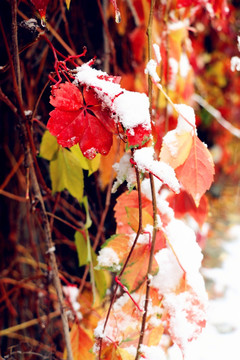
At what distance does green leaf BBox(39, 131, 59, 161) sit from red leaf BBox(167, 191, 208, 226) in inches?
11.0

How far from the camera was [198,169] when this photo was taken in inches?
21.1

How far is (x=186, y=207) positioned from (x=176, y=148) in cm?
26

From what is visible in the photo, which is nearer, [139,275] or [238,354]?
[139,275]

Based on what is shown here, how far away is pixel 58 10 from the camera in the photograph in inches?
30.9

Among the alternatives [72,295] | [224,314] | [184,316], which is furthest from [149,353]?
[224,314]

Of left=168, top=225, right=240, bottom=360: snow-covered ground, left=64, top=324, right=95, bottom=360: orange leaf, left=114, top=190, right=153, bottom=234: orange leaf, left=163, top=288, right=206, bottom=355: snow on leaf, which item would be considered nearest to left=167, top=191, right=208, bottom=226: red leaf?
left=114, top=190, right=153, bottom=234: orange leaf

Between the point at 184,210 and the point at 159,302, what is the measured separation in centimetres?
25

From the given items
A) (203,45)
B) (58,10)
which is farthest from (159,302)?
(203,45)

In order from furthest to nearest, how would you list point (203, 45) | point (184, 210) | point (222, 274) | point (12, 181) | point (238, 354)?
point (203, 45) < point (222, 274) < point (238, 354) < point (12, 181) < point (184, 210)

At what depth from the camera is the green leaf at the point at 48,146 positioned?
68 cm

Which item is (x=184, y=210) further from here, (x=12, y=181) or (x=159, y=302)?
(x=12, y=181)

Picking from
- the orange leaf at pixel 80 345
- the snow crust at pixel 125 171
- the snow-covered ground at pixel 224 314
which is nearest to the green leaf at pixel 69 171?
the snow crust at pixel 125 171

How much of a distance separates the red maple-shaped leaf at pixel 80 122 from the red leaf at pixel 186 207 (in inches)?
13.2

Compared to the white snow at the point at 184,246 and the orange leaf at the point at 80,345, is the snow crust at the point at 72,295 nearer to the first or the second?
the orange leaf at the point at 80,345
